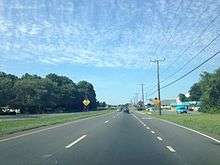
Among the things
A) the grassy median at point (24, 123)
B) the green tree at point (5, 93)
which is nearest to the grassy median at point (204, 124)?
the grassy median at point (24, 123)

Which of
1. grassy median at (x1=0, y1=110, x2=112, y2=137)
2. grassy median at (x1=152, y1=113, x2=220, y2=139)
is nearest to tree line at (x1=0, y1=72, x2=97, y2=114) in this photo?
grassy median at (x1=0, y1=110, x2=112, y2=137)

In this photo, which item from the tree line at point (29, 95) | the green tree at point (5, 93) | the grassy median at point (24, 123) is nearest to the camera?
the grassy median at point (24, 123)

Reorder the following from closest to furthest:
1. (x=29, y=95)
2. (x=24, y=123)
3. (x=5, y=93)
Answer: (x=24, y=123)
(x=5, y=93)
(x=29, y=95)

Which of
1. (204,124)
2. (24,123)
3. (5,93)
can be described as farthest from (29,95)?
(204,124)

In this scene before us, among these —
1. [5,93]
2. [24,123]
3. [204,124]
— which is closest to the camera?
[204,124]

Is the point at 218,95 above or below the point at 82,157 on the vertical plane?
above

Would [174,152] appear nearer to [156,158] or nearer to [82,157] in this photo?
[156,158]

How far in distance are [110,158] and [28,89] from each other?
13175 cm

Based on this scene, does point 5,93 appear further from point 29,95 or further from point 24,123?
point 24,123

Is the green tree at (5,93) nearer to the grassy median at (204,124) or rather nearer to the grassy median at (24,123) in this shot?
the grassy median at (24,123)

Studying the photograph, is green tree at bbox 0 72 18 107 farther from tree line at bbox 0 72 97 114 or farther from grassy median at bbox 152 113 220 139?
grassy median at bbox 152 113 220 139

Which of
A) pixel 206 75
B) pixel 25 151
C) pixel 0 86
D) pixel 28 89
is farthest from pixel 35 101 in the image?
pixel 25 151

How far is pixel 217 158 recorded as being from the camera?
16109 millimetres

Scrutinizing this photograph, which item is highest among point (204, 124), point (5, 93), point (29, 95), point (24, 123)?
point (29, 95)
